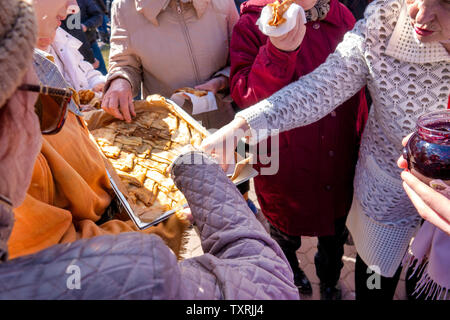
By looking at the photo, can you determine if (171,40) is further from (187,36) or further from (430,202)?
(430,202)

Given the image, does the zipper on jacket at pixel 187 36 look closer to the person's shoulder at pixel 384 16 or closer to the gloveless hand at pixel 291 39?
the gloveless hand at pixel 291 39

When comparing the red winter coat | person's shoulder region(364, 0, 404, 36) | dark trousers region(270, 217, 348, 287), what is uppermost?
person's shoulder region(364, 0, 404, 36)

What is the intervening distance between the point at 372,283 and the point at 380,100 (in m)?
1.14

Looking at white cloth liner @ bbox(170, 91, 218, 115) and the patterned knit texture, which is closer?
the patterned knit texture

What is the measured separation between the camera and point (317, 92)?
163cm

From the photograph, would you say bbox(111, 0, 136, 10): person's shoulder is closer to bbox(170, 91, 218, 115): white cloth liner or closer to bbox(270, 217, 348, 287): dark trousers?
bbox(170, 91, 218, 115): white cloth liner

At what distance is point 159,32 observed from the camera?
7.26 feet

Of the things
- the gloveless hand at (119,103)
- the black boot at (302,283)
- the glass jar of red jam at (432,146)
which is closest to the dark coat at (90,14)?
the gloveless hand at (119,103)

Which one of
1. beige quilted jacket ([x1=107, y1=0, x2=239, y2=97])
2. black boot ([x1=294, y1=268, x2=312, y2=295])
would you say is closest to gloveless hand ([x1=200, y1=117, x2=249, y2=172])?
beige quilted jacket ([x1=107, y1=0, x2=239, y2=97])

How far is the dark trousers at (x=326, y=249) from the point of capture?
2.50 meters

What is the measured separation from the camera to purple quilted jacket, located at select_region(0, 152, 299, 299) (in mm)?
613

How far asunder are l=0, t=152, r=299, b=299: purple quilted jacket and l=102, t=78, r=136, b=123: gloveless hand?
1.16m

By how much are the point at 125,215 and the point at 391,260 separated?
1428mm
